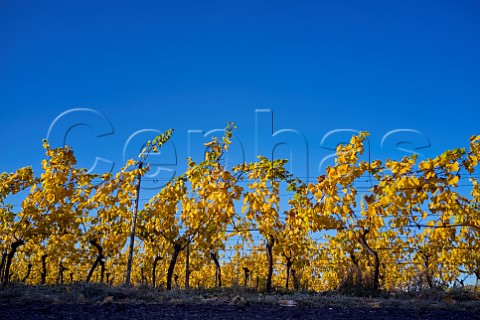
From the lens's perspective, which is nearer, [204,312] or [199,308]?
[204,312]

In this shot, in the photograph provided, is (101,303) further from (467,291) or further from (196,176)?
(467,291)

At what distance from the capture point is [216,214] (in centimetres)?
971

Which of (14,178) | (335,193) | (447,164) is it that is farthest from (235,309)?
(14,178)

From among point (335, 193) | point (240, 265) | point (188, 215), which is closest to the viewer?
point (335, 193)

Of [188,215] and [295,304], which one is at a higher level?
[188,215]

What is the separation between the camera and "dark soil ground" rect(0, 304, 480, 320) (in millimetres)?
4816

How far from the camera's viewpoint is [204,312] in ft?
16.6

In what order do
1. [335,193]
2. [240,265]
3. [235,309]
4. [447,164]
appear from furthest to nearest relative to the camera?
[240,265] < [335,193] < [447,164] < [235,309]

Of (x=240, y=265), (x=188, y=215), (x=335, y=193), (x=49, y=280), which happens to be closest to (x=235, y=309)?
(x=335, y=193)

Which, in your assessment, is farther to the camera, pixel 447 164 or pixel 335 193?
pixel 335 193

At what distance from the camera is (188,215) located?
10414mm

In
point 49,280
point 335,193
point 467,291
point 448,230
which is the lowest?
point 49,280

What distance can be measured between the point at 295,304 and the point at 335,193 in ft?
8.64

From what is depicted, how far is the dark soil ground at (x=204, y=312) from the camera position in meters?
4.82
